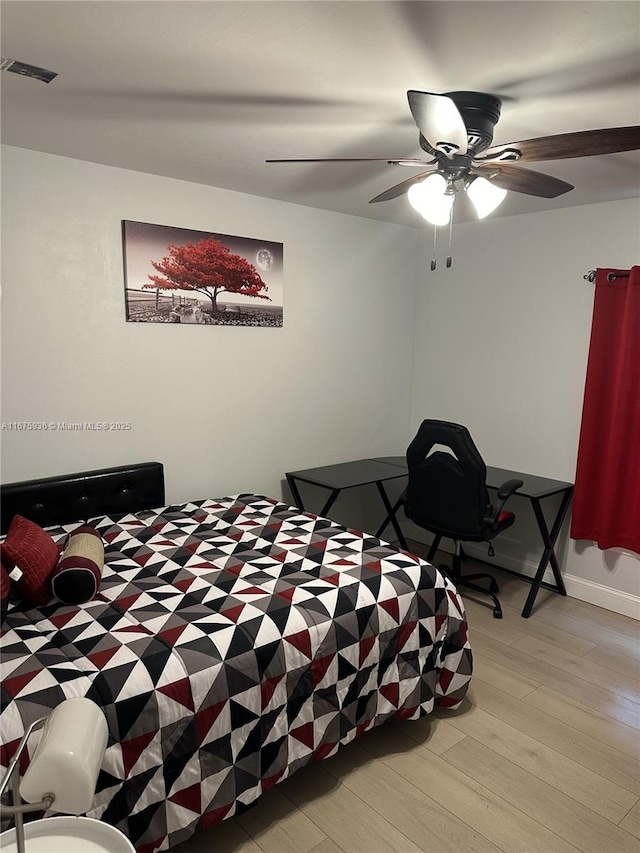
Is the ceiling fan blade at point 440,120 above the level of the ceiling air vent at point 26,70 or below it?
below

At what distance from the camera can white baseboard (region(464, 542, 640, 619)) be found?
3.38 meters

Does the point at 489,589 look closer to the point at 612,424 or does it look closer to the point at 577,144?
the point at 612,424

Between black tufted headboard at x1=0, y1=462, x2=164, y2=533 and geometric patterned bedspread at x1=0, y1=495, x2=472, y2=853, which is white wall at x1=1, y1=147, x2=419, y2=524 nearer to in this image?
black tufted headboard at x1=0, y1=462, x2=164, y2=533

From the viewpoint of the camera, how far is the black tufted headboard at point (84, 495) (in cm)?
260

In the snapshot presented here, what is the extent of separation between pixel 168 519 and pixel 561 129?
236cm

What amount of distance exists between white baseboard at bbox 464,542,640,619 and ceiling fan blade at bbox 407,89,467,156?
9.04 ft

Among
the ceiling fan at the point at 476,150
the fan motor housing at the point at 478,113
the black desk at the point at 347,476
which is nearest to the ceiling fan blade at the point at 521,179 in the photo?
the ceiling fan at the point at 476,150

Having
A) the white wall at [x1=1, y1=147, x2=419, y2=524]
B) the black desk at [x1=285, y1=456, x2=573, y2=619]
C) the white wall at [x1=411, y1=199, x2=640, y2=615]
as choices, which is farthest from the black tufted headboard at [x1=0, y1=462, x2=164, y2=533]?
the white wall at [x1=411, y1=199, x2=640, y2=615]

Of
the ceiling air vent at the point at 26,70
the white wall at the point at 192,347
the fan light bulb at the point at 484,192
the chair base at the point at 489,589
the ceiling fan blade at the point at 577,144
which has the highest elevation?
the ceiling air vent at the point at 26,70

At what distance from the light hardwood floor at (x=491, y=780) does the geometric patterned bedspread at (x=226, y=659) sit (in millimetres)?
158

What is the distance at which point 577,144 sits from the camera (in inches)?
69.1

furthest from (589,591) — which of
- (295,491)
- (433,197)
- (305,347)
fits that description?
(433,197)

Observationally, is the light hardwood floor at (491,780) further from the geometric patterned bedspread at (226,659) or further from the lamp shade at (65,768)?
the lamp shade at (65,768)

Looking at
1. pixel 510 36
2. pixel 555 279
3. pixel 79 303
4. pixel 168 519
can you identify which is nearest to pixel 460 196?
pixel 555 279
